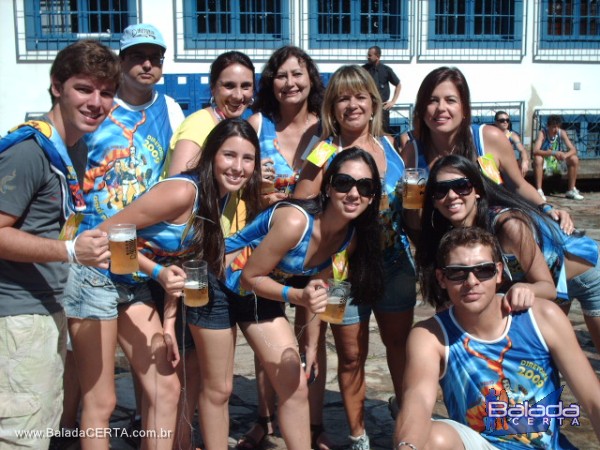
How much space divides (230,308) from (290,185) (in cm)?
94

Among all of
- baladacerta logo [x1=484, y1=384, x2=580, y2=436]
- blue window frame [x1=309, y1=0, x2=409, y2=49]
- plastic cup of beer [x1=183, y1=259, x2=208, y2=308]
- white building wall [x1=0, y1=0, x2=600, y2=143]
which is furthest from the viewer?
blue window frame [x1=309, y1=0, x2=409, y2=49]

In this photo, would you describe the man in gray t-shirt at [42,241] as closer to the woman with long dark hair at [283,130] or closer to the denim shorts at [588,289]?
the woman with long dark hair at [283,130]

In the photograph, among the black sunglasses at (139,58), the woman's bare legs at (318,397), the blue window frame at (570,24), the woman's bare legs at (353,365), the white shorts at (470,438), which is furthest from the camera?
the blue window frame at (570,24)

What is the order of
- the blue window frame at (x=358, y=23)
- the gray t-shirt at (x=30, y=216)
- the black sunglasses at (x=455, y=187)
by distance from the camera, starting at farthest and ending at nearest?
the blue window frame at (x=358, y=23), the black sunglasses at (x=455, y=187), the gray t-shirt at (x=30, y=216)

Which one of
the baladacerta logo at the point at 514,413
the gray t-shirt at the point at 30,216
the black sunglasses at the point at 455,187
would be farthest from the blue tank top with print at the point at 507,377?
the gray t-shirt at the point at 30,216

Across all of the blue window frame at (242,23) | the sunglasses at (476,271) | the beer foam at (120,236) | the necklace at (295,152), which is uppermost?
the blue window frame at (242,23)

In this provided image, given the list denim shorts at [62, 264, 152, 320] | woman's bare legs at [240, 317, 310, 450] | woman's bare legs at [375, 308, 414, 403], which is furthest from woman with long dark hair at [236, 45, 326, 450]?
denim shorts at [62, 264, 152, 320]

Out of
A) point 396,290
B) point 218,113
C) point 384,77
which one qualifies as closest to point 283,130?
point 218,113

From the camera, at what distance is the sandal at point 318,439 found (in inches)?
167

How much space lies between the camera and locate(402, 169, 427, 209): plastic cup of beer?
12.7 feet

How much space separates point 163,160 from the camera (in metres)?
4.12

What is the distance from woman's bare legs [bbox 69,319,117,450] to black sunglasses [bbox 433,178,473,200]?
5.54 feet

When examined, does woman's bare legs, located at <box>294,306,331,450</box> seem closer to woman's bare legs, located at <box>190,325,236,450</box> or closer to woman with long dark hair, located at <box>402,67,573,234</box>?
woman's bare legs, located at <box>190,325,236,450</box>

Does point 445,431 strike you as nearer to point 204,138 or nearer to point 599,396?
point 599,396
